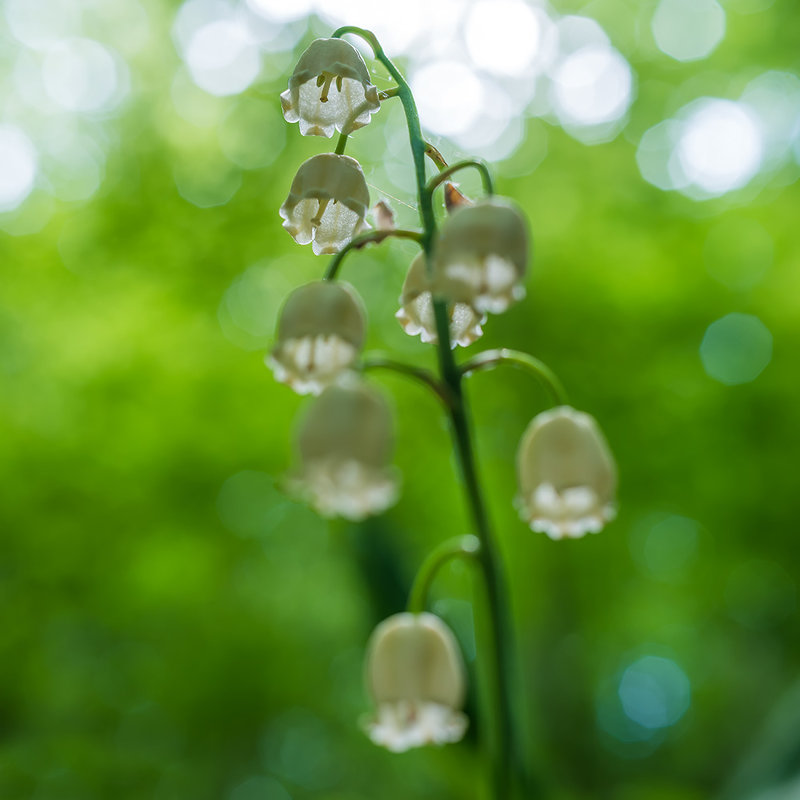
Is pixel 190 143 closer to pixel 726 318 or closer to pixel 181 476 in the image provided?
pixel 181 476

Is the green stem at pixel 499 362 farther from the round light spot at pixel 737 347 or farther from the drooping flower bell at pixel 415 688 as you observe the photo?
the round light spot at pixel 737 347

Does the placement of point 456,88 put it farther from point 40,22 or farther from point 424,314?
point 40,22

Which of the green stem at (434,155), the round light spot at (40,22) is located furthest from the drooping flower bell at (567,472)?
the round light spot at (40,22)

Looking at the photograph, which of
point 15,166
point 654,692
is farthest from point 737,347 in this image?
point 15,166

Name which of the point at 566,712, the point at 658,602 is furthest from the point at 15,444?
the point at 658,602

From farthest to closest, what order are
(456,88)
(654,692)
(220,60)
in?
(654,692)
(220,60)
(456,88)

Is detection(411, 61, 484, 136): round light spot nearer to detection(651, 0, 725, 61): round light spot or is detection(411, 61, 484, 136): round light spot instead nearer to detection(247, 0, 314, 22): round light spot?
detection(247, 0, 314, 22): round light spot
